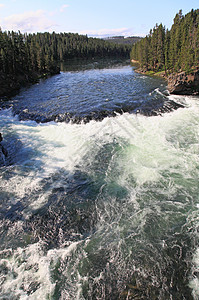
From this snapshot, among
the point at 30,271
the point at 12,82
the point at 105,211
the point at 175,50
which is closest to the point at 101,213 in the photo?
the point at 105,211

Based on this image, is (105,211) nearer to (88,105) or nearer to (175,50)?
(88,105)

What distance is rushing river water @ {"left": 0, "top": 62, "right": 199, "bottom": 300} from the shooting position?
22.0ft

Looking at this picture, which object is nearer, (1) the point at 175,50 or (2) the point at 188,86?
(2) the point at 188,86

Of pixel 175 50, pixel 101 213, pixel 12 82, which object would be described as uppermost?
pixel 175 50

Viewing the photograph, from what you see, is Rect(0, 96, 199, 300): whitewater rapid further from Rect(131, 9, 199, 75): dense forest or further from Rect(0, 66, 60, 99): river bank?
Rect(131, 9, 199, 75): dense forest

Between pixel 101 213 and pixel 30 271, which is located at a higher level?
pixel 101 213

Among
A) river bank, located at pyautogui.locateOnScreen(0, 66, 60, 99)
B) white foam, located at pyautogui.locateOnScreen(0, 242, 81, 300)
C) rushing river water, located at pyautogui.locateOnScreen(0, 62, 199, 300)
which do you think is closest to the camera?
white foam, located at pyautogui.locateOnScreen(0, 242, 81, 300)

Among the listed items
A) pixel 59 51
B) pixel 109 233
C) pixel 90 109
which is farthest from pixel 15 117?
pixel 59 51

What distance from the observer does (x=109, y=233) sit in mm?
8492

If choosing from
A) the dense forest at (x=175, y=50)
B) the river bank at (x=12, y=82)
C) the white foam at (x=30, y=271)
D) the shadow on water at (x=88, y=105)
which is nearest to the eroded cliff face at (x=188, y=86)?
the shadow on water at (x=88, y=105)

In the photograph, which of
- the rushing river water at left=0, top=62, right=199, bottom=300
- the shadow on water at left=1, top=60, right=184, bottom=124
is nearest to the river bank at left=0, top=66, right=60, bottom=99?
the shadow on water at left=1, top=60, right=184, bottom=124

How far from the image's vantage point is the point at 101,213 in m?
9.61

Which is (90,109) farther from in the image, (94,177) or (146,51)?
(146,51)

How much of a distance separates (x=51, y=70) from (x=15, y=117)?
49.4 metres
